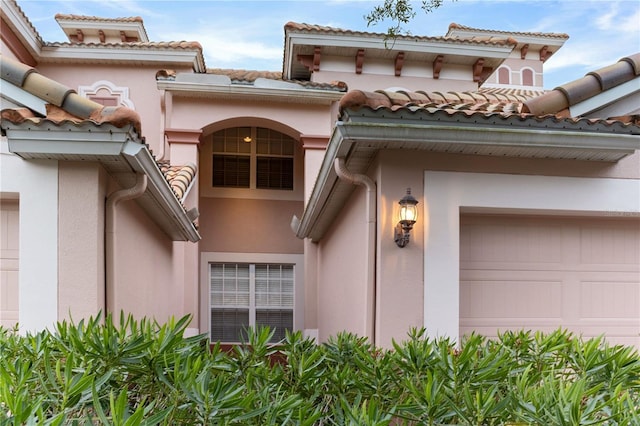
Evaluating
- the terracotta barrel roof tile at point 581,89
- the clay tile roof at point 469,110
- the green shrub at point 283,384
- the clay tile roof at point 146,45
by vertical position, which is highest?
the clay tile roof at point 146,45

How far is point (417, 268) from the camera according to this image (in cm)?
524

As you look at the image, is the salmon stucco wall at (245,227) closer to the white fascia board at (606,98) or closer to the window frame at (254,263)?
the window frame at (254,263)

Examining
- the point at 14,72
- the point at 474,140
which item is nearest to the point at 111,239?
the point at 14,72

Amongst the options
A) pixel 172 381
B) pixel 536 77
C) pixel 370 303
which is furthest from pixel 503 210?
pixel 536 77

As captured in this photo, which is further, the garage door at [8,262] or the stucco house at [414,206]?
the garage door at [8,262]

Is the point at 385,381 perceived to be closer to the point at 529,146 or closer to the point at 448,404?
the point at 448,404

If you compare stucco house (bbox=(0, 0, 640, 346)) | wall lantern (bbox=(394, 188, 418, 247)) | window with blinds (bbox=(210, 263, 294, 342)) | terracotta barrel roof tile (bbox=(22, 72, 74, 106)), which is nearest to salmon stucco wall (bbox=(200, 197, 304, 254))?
window with blinds (bbox=(210, 263, 294, 342))

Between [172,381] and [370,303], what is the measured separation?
10.3 ft

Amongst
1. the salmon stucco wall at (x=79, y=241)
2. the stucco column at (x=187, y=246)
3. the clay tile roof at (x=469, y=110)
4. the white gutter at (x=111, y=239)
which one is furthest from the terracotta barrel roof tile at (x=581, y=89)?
the stucco column at (x=187, y=246)

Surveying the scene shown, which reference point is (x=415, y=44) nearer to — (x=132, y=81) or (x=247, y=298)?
(x=132, y=81)

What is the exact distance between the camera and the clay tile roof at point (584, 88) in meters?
5.50

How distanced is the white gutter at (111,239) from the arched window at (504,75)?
14353 mm

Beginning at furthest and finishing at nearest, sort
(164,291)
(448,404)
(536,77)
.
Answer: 1. (536,77)
2. (164,291)
3. (448,404)

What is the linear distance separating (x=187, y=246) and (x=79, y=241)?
622cm
